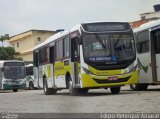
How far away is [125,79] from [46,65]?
778 centimetres

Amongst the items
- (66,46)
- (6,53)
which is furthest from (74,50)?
(6,53)

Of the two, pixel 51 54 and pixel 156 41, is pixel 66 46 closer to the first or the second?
pixel 51 54

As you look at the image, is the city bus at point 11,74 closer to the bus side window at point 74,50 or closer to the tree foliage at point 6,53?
the bus side window at point 74,50

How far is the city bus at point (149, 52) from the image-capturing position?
2247 cm

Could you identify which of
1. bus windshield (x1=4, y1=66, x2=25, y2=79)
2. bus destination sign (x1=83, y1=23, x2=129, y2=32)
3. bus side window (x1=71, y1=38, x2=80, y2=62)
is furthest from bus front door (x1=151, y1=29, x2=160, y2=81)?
bus windshield (x1=4, y1=66, x2=25, y2=79)

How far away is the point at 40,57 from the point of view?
29531 millimetres

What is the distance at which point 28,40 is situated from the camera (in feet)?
253

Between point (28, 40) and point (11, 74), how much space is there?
32.9 metres

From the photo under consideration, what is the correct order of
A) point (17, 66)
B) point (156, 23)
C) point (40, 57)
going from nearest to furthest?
1. point (156, 23)
2. point (40, 57)
3. point (17, 66)

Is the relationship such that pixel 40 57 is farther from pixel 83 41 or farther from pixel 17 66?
pixel 17 66

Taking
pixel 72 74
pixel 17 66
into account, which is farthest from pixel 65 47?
pixel 17 66

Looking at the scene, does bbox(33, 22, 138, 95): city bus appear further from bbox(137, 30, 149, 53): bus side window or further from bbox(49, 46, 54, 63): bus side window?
bbox(49, 46, 54, 63): bus side window

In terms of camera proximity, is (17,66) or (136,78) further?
(17,66)

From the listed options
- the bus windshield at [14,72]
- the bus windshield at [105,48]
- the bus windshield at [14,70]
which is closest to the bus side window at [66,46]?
the bus windshield at [105,48]
